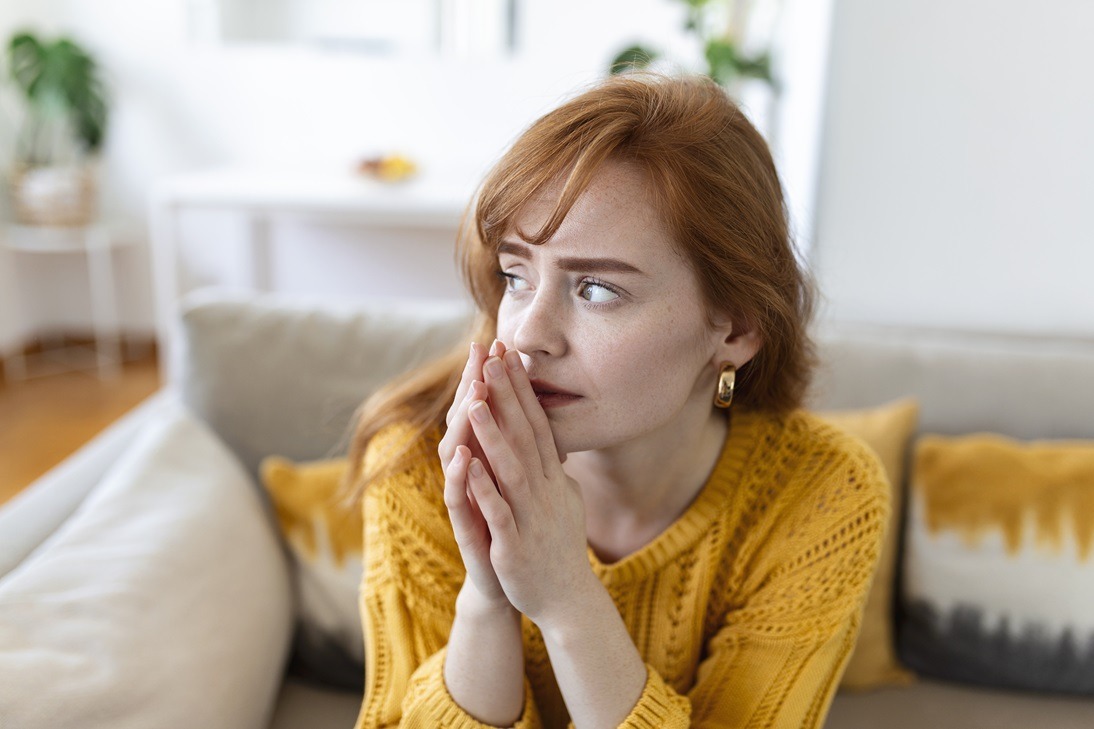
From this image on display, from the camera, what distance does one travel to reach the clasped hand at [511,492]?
868 mm

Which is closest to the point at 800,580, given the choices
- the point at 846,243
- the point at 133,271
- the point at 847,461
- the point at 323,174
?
the point at 847,461

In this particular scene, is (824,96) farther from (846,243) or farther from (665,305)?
(665,305)

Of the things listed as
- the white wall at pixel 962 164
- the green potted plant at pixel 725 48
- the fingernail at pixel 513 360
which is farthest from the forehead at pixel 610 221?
the green potted plant at pixel 725 48

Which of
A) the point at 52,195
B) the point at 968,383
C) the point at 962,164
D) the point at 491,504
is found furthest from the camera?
the point at 52,195

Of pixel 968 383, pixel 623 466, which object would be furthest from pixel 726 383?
pixel 968 383

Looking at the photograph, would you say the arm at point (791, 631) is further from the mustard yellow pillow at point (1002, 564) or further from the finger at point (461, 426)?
the mustard yellow pillow at point (1002, 564)

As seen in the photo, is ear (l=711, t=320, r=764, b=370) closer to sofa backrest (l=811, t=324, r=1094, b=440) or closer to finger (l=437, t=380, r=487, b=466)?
finger (l=437, t=380, r=487, b=466)

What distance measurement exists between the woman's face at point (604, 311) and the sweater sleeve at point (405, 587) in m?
0.25

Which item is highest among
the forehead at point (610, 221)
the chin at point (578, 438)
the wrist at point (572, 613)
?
the forehead at point (610, 221)

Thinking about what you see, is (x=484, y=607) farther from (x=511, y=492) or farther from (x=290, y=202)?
(x=290, y=202)

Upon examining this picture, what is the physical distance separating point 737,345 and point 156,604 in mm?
725

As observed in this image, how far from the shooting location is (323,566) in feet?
4.57

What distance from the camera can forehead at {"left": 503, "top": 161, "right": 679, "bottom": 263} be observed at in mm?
897

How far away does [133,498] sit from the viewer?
1.27m
